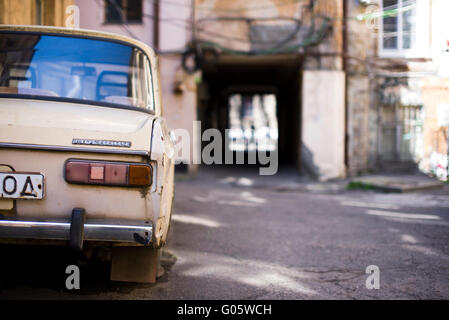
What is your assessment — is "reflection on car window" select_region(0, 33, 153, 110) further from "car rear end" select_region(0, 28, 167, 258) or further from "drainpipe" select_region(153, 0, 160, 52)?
"drainpipe" select_region(153, 0, 160, 52)

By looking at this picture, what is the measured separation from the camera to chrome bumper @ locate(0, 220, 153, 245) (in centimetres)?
255

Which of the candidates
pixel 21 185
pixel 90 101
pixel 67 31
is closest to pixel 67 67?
pixel 67 31

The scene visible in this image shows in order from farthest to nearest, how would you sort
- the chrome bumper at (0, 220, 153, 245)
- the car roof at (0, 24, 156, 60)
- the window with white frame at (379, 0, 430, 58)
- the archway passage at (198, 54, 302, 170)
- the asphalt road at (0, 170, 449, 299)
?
the archway passage at (198, 54, 302, 170)
the window with white frame at (379, 0, 430, 58)
the car roof at (0, 24, 156, 60)
the asphalt road at (0, 170, 449, 299)
the chrome bumper at (0, 220, 153, 245)

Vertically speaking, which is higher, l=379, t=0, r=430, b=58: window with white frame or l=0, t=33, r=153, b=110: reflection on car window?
l=379, t=0, r=430, b=58: window with white frame

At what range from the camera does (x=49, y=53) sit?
3631mm

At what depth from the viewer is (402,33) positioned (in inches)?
489

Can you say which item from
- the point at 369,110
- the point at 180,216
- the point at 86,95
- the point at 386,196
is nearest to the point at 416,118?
the point at 369,110

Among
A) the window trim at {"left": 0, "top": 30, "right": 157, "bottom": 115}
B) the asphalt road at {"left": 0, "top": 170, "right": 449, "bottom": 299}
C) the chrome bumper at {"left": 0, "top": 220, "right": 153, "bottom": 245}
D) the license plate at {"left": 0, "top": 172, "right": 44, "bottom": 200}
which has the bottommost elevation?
the asphalt road at {"left": 0, "top": 170, "right": 449, "bottom": 299}

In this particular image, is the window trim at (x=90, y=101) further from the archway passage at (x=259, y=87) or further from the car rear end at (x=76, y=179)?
the archway passage at (x=259, y=87)

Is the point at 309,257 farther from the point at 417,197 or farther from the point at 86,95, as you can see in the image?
the point at 417,197

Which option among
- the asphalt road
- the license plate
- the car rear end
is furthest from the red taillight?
the asphalt road

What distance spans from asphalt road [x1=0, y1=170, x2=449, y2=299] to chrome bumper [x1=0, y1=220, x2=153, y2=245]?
77cm

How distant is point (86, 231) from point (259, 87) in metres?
18.7
